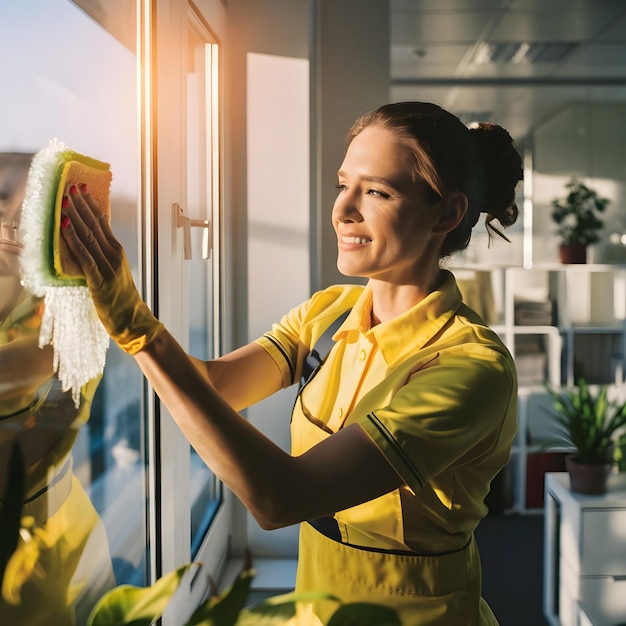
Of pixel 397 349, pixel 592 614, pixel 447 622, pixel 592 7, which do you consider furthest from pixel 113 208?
pixel 592 7

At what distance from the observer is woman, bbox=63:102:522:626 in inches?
26.0

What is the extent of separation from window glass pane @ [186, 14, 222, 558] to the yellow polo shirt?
0.74 metres

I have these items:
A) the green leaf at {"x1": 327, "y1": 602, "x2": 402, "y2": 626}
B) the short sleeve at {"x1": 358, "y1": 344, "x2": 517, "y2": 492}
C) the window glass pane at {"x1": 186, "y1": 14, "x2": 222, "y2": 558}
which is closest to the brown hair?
the short sleeve at {"x1": 358, "y1": 344, "x2": 517, "y2": 492}

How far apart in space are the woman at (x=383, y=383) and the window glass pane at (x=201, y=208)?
27.5 inches

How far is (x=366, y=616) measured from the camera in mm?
372

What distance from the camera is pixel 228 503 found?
6.76 ft

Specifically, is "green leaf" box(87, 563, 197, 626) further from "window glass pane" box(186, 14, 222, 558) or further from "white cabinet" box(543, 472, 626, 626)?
"white cabinet" box(543, 472, 626, 626)

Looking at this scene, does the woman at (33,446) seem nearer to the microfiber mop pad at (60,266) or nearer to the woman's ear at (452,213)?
the microfiber mop pad at (60,266)

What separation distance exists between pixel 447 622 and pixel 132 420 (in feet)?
2.10

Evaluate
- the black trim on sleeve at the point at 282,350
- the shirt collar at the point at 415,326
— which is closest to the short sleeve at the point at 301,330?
the black trim on sleeve at the point at 282,350

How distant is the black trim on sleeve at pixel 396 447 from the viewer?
73 centimetres

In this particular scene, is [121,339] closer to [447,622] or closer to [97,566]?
[97,566]

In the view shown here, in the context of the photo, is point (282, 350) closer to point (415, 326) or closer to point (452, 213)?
point (415, 326)

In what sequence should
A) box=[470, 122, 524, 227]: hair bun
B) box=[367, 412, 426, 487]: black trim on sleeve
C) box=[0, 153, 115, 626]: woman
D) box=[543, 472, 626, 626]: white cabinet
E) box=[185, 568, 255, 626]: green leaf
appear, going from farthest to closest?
box=[543, 472, 626, 626]: white cabinet
box=[470, 122, 524, 227]: hair bun
box=[367, 412, 426, 487]: black trim on sleeve
box=[0, 153, 115, 626]: woman
box=[185, 568, 255, 626]: green leaf
